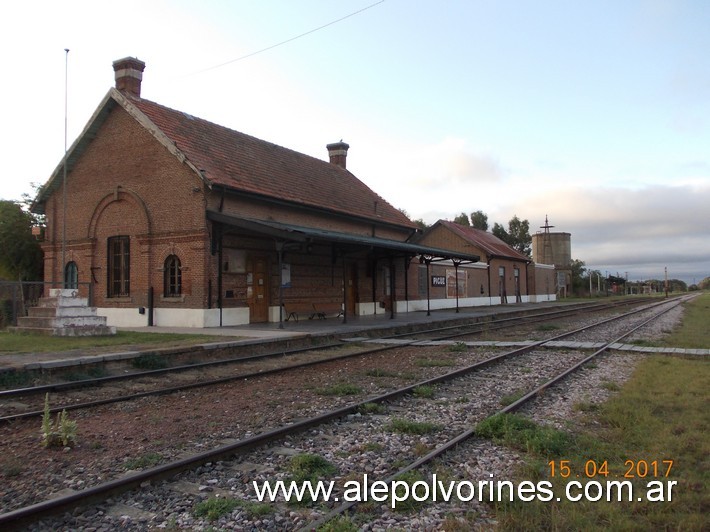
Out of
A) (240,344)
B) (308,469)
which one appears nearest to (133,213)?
(240,344)

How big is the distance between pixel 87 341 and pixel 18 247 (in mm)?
17237

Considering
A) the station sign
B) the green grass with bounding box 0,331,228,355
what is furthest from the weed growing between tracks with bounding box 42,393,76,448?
the station sign

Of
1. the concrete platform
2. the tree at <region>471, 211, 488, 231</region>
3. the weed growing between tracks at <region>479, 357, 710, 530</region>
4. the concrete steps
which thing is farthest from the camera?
the tree at <region>471, 211, 488, 231</region>

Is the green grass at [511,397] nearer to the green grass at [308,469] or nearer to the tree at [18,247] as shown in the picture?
the green grass at [308,469]

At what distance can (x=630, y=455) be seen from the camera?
491cm

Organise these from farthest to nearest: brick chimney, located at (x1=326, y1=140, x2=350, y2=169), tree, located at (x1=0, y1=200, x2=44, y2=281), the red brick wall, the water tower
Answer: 1. the water tower
2. brick chimney, located at (x1=326, y1=140, x2=350, y2=169)
3. tree, located at (x1=0, y1=200, x2=44, y2=281)
4. the red brick wall

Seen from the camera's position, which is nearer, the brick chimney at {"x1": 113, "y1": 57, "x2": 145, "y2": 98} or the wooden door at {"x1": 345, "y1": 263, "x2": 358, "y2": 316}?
the brick chimney at {"x1": 113, "y1": 57, "x2": 145, "y2": 98}

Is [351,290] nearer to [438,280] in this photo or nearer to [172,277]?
[172,277]

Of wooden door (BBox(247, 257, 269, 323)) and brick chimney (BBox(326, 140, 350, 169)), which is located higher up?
brick chimney (BBox(326, 140, 350, 169))

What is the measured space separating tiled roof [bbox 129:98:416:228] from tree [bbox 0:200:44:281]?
1161 cm

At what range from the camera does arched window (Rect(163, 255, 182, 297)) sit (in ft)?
61.6

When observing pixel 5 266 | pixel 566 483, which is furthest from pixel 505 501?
pixel 5 266

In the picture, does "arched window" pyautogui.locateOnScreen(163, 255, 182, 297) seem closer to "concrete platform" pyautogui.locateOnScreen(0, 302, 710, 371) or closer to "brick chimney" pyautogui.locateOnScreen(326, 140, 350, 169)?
"concrete platform" pyautogui.locateOnScreen(0, 302, 710, 371)

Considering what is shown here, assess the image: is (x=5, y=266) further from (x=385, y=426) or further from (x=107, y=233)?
(x=385, y=426)
